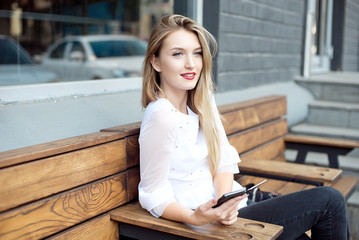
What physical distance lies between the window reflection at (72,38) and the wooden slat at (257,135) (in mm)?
3322

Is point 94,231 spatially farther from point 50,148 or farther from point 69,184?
point 50,148

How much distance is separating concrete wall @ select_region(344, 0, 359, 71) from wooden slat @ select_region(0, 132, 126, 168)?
7.24 meters

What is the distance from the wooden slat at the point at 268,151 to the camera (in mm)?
3299

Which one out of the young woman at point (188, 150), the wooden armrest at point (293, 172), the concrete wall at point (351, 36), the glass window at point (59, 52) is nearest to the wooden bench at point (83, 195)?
the young woman at point (188, 150)

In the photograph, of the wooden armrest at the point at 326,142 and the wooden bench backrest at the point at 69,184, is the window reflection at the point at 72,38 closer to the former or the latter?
the wooden armrest at the point at 326,142

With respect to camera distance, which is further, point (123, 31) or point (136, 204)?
point (123, 31)

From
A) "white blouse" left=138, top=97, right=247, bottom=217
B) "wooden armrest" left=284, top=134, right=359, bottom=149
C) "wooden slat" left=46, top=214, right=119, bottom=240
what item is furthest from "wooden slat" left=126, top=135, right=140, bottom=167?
"wooden armrest" left=284, top=134, right=359, bottom=149

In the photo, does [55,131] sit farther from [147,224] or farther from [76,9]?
[76,9]

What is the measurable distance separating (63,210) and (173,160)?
52 cm

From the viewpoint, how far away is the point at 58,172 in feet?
5.47

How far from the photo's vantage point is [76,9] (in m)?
8.99

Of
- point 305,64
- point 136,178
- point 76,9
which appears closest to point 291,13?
point 305,64

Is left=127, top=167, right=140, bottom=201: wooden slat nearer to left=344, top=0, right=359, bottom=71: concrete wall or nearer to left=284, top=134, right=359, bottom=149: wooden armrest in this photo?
left=284, top=134, right=359, bottom=149: wooden armrest

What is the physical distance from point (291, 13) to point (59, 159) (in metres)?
4.12
